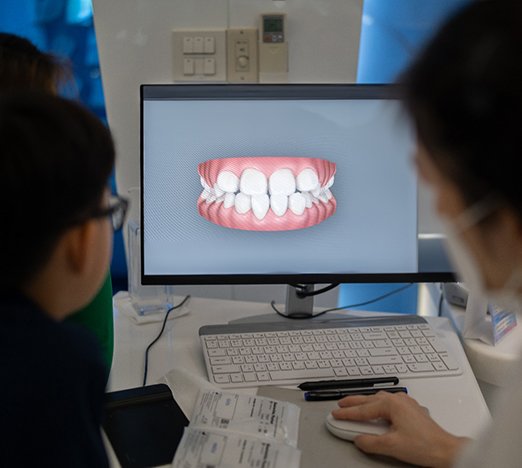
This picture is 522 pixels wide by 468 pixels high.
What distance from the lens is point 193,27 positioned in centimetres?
170

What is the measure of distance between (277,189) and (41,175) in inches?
29.1

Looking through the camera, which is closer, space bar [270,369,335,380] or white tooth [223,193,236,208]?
space bar [270,369,335,380]

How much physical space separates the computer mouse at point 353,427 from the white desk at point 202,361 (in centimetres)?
2

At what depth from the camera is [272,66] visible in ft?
5.64

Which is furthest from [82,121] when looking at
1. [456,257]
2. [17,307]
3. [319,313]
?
[319,313]

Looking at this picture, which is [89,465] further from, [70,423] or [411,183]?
[411,183]

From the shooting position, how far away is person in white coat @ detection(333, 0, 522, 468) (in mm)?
585

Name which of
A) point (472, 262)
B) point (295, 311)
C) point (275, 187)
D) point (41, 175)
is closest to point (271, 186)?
point (275, 187)

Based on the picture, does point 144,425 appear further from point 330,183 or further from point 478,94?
point 478,94

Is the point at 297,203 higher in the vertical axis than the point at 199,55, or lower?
lower

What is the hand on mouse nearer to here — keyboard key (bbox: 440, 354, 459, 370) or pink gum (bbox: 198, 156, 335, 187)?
keyboard key (bbox: 440, 354, 459, 370)

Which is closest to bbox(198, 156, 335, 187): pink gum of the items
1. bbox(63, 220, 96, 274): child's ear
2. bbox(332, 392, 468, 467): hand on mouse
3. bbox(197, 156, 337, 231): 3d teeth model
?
bbox(197, 156, 337, 231): 3d teeth model

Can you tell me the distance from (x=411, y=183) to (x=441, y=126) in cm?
73

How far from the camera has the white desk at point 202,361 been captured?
1087mm
